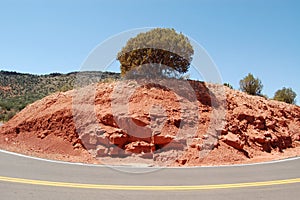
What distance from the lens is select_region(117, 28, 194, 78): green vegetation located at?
15.0 metres

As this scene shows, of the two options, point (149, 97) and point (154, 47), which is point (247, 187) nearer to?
point (149, 97)

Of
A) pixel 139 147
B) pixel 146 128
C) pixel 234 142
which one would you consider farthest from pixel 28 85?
pixel 234 142

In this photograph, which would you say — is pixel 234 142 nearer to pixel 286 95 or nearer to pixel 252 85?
pixel 252 85

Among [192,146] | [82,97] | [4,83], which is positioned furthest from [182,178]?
[4,83]

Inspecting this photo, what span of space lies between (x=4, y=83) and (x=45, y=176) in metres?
51.7

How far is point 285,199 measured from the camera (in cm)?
560

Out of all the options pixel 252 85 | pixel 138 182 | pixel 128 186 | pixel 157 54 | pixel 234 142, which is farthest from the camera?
pixel 252 85

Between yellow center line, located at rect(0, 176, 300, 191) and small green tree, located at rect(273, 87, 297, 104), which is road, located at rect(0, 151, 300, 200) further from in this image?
small green tree, located at rect(273, 87, 297, 104)

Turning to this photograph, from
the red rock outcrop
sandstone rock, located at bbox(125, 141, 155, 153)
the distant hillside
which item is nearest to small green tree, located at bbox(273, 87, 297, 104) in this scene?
the red rock outcrop

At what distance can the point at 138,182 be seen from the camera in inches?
269

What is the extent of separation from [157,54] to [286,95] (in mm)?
17054

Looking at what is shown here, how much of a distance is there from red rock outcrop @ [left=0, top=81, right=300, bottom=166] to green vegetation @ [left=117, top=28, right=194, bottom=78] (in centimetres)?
90

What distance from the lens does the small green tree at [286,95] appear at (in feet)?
88.3

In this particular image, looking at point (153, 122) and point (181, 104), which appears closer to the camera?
point (153, 122)
